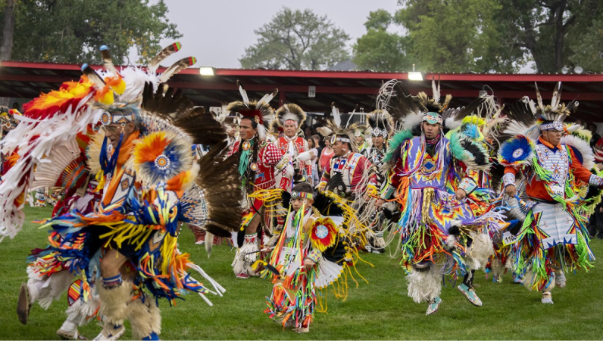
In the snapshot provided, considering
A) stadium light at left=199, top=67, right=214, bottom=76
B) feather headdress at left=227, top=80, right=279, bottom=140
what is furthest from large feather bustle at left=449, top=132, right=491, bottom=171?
stadium light at left=199, top=67, right=214, bottom=76

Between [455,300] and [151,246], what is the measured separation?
4055 mm

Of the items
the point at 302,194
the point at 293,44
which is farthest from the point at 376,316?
the point at 293,44

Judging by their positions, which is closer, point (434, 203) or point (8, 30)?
point (434, 203)

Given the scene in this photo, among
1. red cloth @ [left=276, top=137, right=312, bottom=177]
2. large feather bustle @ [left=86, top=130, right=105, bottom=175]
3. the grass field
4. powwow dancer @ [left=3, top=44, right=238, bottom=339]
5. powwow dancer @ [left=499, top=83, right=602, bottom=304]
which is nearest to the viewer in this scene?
powwow dancer @ [left=3, top=44, right=238, bottom=339]

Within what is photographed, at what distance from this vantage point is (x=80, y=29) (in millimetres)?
36562

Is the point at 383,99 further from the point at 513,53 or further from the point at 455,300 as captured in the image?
the point at 513,53

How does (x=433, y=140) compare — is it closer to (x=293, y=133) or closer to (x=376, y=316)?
(x=376, y=316)

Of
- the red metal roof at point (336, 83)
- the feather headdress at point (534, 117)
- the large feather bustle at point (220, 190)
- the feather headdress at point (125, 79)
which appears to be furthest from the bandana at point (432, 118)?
the red metal roof at point (336, 83)

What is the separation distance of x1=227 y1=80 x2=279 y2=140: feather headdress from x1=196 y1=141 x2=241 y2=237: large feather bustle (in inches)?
Result: 128

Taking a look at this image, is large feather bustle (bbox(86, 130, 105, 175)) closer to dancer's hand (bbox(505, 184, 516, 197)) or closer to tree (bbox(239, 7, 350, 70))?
dancer's hand (bbox(505, 184, 516, 197))

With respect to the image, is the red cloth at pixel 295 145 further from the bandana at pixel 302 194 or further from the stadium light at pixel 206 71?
the stadium light at pixel 206 71

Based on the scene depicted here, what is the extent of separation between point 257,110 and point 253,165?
602mm

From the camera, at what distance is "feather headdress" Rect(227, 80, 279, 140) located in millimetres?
8906

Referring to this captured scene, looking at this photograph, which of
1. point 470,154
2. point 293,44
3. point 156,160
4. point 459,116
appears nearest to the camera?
point 156,160
